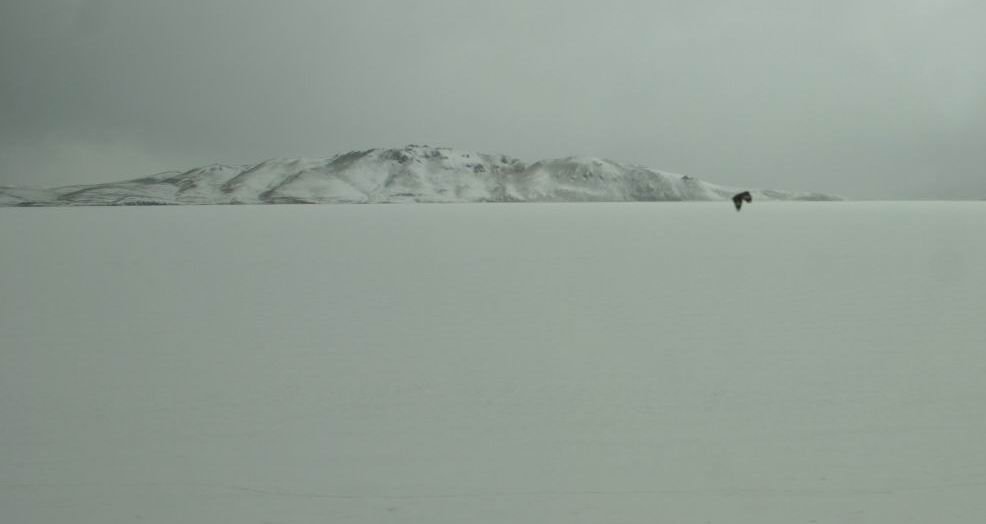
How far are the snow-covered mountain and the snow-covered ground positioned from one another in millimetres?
163599

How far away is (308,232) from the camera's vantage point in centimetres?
2552

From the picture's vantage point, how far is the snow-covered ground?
4.35m

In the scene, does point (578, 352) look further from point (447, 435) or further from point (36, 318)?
point (36, 318)

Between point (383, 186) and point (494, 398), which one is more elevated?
point (383, 186)

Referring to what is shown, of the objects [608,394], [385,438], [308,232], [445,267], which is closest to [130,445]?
[385,438]

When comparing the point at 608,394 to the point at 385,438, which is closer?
the point at 385,438

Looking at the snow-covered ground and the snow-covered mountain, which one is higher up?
the snow-covered mountain

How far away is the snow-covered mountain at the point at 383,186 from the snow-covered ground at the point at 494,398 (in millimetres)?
163599

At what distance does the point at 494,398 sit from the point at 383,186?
7204 inches

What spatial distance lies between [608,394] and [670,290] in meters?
6.29

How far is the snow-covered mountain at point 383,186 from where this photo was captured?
173125mm

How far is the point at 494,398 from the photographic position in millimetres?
6312

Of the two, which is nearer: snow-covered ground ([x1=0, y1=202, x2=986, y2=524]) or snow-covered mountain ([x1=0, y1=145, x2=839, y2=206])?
snow-covered ground ([x1=0, y1=202, x2=986, y2=524])

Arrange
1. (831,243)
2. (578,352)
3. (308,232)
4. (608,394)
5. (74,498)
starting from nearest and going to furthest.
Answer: (74,498)
(608,394)
(578,352)
(831,243)
(308,232)
